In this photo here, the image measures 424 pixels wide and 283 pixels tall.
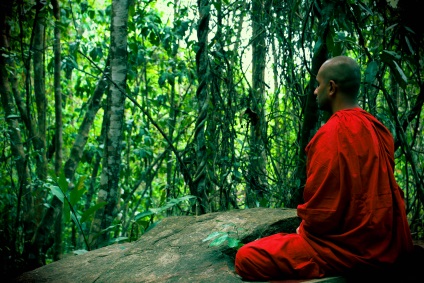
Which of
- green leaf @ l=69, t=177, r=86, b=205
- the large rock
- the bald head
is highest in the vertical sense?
the bald head

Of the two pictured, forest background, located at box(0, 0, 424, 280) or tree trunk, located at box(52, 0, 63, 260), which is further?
tree trunk, located at box(52, 0, 63, 260)

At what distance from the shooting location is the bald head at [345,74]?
2770mm

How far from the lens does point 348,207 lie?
2547 mm

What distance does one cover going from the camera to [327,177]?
8.34 feet

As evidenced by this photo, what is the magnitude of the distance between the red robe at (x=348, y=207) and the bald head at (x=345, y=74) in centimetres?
15

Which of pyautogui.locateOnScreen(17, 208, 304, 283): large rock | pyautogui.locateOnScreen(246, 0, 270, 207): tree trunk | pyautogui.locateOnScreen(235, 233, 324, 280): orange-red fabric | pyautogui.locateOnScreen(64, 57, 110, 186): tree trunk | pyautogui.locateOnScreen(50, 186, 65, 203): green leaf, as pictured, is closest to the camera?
pyautogui.locateOnScreen(235, 233, 324, 280): orange-red fabric

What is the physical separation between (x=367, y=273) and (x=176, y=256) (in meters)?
1.40

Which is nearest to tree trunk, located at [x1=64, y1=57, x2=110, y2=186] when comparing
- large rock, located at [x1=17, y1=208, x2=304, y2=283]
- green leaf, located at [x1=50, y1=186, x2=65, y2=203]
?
green leaf, located at [x1=50, y1=186, x2=65, y2=203]

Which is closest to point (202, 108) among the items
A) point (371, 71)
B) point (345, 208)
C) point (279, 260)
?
point (371, 71)

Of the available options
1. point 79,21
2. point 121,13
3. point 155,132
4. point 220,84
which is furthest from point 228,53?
point 79,21

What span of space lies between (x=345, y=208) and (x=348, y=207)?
2 cm

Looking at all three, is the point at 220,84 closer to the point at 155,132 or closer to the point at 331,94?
the point at 331,94

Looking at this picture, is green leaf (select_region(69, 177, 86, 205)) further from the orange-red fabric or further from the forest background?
the orange-red fabric

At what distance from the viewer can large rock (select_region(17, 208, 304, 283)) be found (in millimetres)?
3127
